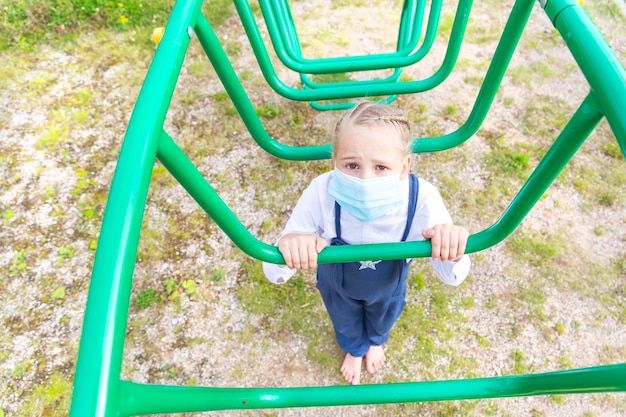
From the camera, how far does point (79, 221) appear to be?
2.44 meters

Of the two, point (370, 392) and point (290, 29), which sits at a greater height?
point (290, 29)

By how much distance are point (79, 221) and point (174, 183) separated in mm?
588

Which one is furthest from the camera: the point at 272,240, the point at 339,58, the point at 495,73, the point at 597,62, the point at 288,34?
the point at 272,240

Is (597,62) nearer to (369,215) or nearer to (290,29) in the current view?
(369,215)

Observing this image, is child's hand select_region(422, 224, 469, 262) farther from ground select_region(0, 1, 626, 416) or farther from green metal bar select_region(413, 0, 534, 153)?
ground select_region(0, 1, 626, 416)

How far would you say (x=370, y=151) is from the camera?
1.04m

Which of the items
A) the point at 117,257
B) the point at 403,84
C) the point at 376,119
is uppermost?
the point at 117,257

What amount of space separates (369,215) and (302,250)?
0.22 m

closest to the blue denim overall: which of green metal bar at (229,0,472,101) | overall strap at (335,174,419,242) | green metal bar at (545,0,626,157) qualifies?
overall strap at (335,174,419,242)

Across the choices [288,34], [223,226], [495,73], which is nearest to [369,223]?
[223,226]

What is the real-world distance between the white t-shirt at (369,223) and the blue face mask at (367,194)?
0.24 ft

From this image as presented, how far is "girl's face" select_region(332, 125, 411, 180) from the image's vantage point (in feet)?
3.41

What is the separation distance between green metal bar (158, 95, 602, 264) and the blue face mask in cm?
12

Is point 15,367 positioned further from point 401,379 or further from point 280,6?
point 280,6
